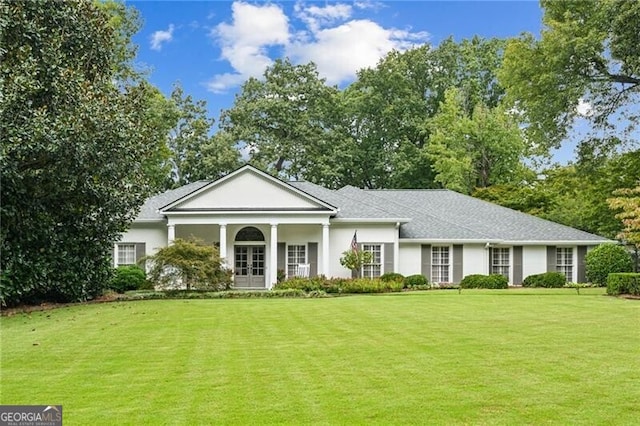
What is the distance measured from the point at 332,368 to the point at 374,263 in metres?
19.5

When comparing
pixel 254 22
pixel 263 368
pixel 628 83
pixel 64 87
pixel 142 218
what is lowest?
pixel 263 368

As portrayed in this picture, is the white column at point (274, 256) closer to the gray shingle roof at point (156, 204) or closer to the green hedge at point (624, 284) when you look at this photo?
the gray shingle roof at point (156, 204)

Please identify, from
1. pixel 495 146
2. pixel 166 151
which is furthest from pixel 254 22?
pixel 495 146

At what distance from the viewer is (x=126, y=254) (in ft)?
92.1

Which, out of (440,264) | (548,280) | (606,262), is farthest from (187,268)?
(606,262)

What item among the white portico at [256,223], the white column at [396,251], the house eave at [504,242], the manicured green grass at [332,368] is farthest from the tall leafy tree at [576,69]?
the manicured green grass at [332,368]

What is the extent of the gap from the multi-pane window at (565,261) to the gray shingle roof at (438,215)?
2.38 feet

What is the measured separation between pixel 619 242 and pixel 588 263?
337 centimetres

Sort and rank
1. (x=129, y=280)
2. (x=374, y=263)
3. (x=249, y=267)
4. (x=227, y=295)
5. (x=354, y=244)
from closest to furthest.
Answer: (x=227, y=295)
(x=129, y=280)
(x=354, y=244)
(x=374, y=263)
(x=249, y=267)

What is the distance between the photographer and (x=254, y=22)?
2477cm

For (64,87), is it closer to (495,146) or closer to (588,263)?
(588,263)

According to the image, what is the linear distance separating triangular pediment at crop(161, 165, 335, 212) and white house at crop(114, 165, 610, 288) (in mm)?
45

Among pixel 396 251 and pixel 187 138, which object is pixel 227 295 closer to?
pixel 396 251

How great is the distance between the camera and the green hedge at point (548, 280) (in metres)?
27.3
